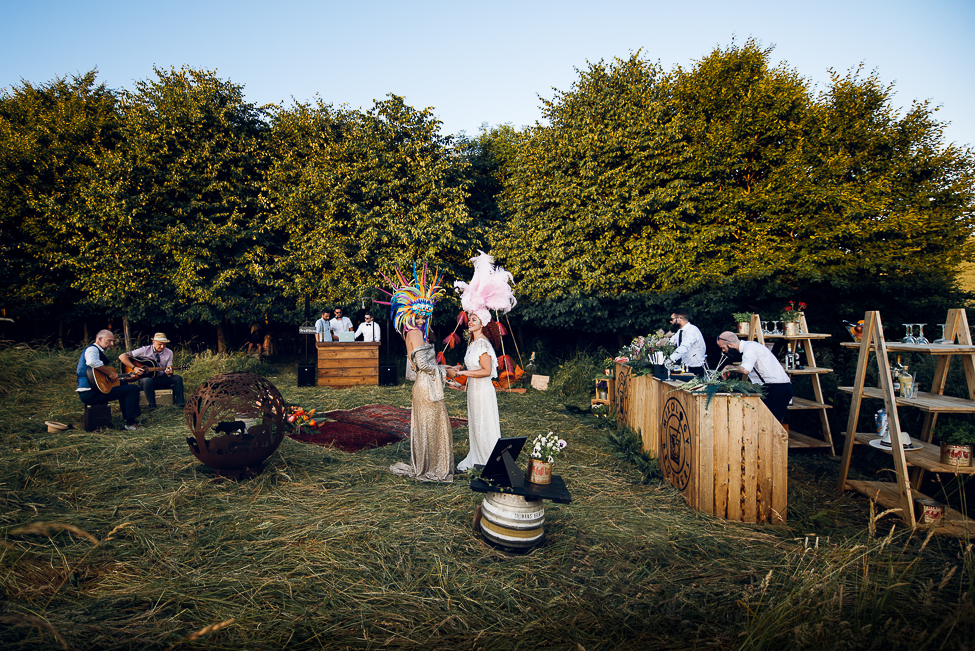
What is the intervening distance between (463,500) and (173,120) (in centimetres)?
1534

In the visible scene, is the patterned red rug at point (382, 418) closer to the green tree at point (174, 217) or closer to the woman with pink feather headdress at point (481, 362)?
the woman with pink feather headdress at point (481, 362)

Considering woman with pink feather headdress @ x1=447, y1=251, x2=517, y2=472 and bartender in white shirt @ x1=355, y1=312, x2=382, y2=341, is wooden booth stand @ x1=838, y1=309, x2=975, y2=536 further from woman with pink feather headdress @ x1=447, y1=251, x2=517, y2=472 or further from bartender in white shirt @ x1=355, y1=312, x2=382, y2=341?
bartender in white shirt @ x1=355, y1=312, x2=382, y2=341

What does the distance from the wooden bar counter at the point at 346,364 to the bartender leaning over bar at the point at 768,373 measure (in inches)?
325

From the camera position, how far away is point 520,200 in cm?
1457

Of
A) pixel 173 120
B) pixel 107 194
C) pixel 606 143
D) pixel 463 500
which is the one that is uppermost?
pixel 173 120

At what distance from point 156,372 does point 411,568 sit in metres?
7.43

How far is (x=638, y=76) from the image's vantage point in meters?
14.0

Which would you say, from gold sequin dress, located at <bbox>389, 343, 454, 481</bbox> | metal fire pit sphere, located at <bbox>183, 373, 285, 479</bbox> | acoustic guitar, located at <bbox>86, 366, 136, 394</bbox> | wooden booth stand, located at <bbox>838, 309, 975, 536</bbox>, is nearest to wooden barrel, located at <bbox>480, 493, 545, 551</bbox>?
gold sequin dress, located at <bbox>389, 343, 454, 481</bbox>

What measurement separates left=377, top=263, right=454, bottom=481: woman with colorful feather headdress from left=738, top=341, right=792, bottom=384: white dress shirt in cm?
363

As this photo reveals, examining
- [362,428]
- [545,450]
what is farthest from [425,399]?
[362,428]

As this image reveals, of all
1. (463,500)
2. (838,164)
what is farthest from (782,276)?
(463,500)

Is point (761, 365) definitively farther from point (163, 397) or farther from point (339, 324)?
point (339, 324)

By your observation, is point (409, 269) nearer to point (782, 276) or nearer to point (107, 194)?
point (107, 194)

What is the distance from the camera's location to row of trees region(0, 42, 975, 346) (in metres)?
12.3
